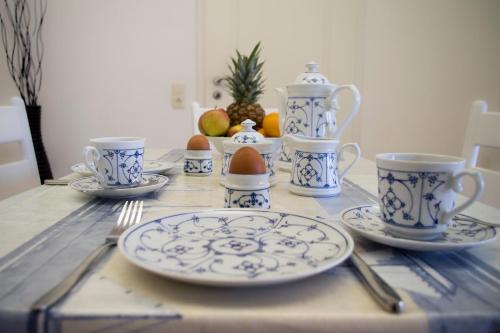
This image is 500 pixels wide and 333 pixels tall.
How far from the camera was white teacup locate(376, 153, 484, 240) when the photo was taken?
0.45 m

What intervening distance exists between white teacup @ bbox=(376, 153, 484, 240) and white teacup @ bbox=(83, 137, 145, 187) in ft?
1.45

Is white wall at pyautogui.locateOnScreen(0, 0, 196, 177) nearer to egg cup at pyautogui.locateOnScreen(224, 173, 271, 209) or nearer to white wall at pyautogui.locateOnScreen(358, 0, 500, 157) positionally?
white wall at pyautogui.locateOnScreen(358, 0, 500, 157)

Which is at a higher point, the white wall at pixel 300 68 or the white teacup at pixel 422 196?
the white wall at pixel 300 68

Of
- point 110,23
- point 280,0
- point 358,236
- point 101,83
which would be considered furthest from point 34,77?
point 358,236

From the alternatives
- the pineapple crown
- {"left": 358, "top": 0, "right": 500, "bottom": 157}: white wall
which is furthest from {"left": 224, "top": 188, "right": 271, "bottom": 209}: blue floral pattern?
{"left": 358, "top": 0, "right": 500, "bottom": 157}: white wall

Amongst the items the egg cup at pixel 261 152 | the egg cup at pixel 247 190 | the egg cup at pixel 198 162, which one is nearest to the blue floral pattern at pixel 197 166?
the egg cup at pixel 198 162

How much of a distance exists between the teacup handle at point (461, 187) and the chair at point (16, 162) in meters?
1.08

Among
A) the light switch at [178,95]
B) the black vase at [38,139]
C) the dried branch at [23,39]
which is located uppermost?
the dried branch at [23,39]

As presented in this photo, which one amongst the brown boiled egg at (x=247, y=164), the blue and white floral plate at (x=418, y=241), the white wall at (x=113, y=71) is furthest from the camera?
the white wall at (x=113, y=71)

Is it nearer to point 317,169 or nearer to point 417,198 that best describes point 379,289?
point 417,198

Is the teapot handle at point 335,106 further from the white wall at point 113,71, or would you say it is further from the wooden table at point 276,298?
the white wall at point 113,71

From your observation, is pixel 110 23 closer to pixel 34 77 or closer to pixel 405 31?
pixel 34 77

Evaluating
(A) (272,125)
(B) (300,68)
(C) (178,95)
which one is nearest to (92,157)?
(A) (272,125)

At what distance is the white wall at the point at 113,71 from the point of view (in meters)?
2.16
